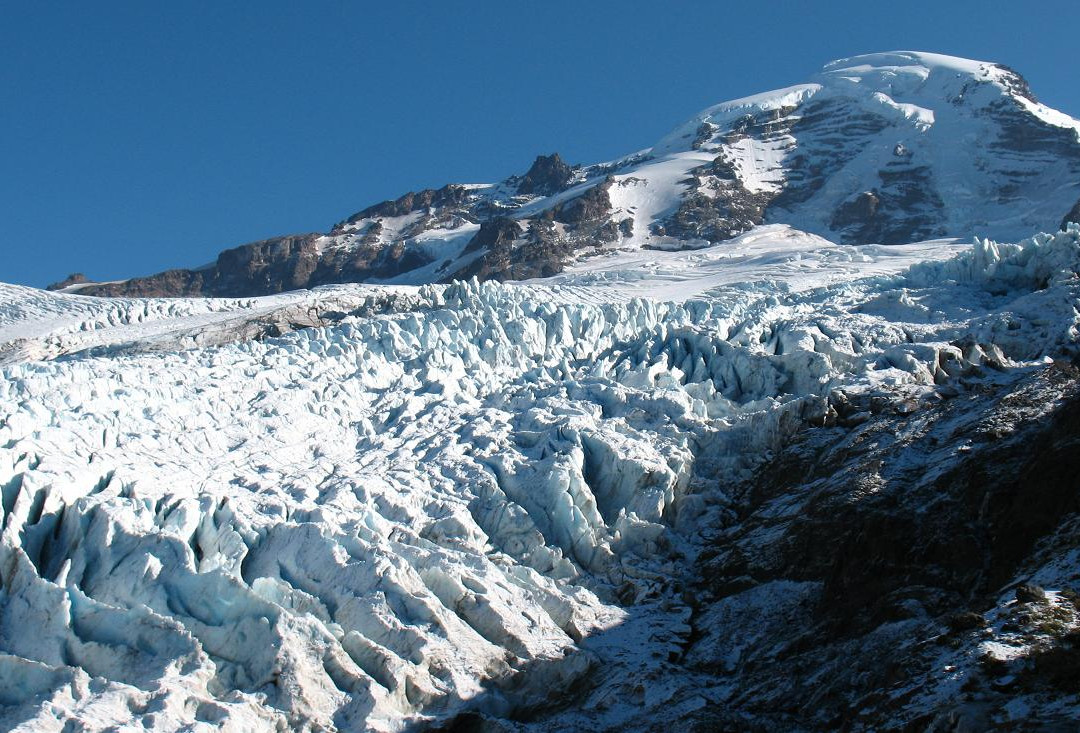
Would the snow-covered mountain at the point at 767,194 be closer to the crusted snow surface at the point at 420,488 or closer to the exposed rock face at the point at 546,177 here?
the exposed rock face at the point at 546,177

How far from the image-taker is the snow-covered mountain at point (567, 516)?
2656 cm

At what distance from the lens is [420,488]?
3703 centimetres

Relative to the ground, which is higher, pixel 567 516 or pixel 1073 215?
pixel 1073 215

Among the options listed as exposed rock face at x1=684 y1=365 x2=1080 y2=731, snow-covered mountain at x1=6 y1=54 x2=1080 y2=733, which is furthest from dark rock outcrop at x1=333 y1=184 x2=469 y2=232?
exposed rock face at x1=684 y1=365 x2=1080 y2=731

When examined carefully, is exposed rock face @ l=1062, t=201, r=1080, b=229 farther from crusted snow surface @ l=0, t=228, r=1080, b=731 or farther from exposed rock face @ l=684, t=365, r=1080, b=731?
exposed rock face @ l=684, t=365, r=1080, b=731

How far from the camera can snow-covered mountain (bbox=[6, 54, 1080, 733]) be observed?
2656 cm

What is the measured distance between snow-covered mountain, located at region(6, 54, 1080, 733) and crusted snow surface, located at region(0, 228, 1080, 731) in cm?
11

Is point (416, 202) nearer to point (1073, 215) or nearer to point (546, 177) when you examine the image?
point (546, 177)

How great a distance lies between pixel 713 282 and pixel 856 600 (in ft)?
161

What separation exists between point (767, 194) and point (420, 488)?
102 metres

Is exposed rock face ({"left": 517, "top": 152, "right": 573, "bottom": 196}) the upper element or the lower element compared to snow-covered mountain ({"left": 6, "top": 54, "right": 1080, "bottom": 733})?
upper

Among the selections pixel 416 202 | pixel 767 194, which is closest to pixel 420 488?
pixel 767 194

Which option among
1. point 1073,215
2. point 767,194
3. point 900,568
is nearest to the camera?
point 900,568

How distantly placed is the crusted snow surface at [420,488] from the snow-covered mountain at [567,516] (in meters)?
0.11
